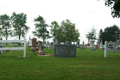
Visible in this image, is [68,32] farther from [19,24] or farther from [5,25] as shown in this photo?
[5,25]

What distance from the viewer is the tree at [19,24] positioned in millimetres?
53100

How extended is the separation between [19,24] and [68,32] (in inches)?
838

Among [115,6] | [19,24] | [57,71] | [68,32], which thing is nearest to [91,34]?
[68,32]

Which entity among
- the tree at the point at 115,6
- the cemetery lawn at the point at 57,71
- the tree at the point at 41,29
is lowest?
the cemetery lawn at the point at 57,71

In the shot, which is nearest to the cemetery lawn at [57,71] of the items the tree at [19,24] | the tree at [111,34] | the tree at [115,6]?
the tree at [115,6]

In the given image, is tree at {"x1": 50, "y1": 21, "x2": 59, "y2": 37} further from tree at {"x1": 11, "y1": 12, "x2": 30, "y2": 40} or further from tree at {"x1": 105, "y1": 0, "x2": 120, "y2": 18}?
tree at {"x1": 105, "y1": 0, "x2": 120, "y2": 18}

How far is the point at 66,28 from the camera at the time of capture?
52375 millimetres

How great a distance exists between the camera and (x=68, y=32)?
52.4 m

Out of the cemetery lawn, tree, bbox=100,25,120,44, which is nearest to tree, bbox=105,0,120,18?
the cemetery lawn

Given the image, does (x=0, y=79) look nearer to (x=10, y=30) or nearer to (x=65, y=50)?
(x=65, y=50)

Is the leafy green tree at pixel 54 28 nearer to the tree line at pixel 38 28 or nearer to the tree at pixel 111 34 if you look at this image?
the tree line at pixel 38 28

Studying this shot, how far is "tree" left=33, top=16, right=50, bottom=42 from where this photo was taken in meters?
56.7

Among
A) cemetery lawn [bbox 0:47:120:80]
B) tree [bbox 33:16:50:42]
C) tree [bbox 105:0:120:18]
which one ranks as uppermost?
tree [bbox 33:16:50:42]

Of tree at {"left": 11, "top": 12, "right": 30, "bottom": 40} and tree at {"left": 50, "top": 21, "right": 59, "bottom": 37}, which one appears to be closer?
tree at {"left": 11, "top": 12, "right": 30, "bottom": 40}
